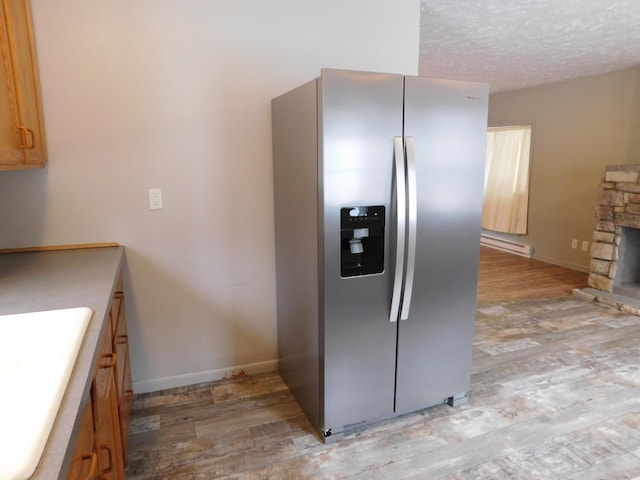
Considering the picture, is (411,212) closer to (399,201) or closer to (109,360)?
(399,201)

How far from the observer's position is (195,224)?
2.46 metres

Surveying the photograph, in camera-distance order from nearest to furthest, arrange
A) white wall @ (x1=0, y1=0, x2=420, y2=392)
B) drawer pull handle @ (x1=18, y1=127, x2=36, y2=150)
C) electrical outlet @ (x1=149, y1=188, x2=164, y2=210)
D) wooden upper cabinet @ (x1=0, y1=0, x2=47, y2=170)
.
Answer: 1. wooden upper cabinet @ (x1=0, y1=0, x2=47, y2=170)
2. drawer pull handle @ (x1=18, y1=127, x2=36, y2=150)
3. white wall @ (x1=0, y1=0, x2=420, y2=392)
4. electrical outlet @ (x1=149, y1=188, x2=164, y2=210)

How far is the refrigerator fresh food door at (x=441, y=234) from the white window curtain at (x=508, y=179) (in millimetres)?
4247

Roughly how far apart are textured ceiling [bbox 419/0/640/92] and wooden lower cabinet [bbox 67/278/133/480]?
2.67 metres

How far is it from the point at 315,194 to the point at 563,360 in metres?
2.30

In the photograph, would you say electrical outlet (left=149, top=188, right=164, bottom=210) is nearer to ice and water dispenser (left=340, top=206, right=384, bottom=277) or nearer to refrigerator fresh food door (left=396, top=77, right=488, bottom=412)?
ice and water dispenser (left=340, top=206, right=384, bottom=277)

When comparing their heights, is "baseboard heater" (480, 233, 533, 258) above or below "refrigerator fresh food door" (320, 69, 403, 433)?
below

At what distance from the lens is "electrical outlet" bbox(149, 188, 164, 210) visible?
2.35m

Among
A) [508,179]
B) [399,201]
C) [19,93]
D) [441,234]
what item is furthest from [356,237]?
[508,179]

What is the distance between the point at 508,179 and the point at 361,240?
496 cm

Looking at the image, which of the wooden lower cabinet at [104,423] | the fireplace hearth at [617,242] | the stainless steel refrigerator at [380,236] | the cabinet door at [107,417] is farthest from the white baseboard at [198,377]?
the fireplace hearth at [617,242]

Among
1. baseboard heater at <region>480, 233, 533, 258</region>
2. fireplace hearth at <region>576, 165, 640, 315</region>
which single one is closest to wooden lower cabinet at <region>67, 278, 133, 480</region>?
fireplace hearth at <region>576, 165, 640, 315</region>

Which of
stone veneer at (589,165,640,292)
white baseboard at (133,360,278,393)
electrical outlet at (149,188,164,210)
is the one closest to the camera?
electrical outlet at (149,188,164,210)

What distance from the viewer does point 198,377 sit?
2.62m
